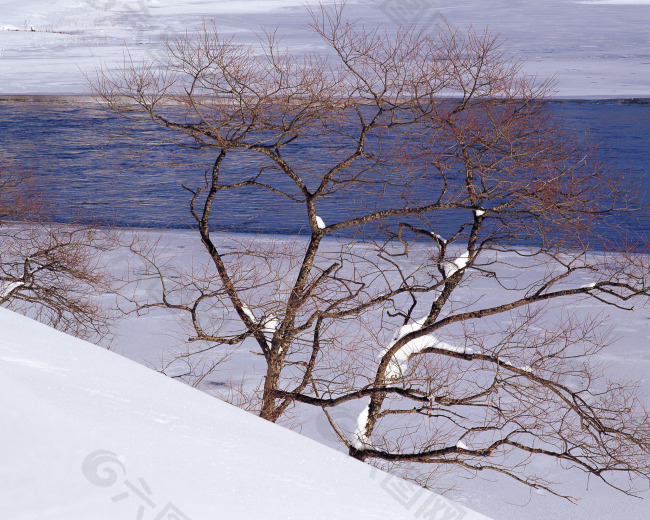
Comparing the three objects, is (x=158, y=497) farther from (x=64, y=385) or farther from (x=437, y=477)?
(x=437, y=477)

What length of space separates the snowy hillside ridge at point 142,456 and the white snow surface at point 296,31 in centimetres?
2664

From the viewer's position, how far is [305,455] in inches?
83.6

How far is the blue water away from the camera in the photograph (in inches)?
664

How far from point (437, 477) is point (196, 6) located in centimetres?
4890

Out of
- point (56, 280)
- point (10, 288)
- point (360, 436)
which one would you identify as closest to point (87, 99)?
point (56, 280)

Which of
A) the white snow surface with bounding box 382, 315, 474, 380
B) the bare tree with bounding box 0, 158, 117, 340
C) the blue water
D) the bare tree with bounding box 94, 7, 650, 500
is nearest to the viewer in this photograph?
the bare tree with bounding box 94, 7, 650, 500

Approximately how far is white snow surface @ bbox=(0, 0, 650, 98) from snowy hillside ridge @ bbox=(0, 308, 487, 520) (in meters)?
26.6

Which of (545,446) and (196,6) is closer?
(545,446)

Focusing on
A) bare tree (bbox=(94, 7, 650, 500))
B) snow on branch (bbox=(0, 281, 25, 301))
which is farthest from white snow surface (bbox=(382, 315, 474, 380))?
snow on branch (bbox=(0, 281, 25, 301))

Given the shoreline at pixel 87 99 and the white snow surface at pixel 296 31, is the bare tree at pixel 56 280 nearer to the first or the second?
the shoreline at pixel 87 99

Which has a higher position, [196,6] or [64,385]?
[196,6]

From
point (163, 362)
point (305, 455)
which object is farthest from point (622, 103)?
point (305, 455)

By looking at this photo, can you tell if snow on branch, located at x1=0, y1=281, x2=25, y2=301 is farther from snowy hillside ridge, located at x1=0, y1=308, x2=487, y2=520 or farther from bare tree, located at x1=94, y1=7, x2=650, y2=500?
snowy hillside ridge, located at x1=0, y1=308, x2=487, y2=520

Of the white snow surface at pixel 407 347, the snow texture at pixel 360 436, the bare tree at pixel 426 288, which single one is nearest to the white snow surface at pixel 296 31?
the bare tree at pixel 426 288
